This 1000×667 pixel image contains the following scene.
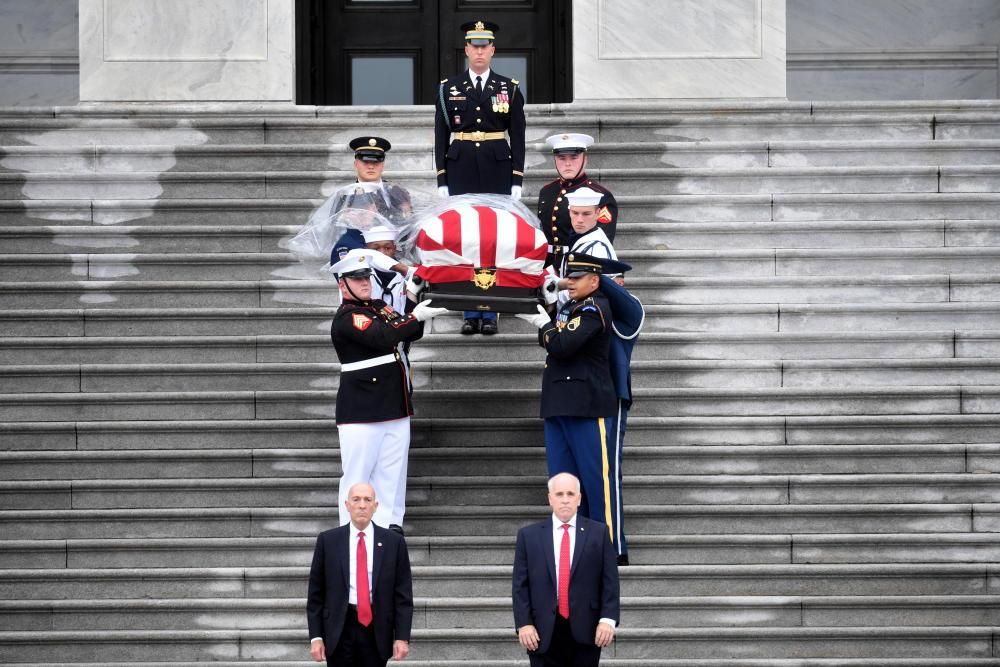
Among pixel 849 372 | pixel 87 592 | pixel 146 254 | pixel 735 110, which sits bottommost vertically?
pixel 87 592

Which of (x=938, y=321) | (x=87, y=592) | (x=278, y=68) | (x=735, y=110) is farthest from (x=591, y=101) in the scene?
(x=87, y=592)

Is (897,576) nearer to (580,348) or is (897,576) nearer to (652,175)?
(580,348)

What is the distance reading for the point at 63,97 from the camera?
63.2ft

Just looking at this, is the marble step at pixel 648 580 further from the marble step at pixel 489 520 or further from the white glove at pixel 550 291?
the white glove at pixel 550 291

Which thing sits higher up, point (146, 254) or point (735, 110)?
point (735, 110)

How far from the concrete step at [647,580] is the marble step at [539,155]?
4195 millimetres

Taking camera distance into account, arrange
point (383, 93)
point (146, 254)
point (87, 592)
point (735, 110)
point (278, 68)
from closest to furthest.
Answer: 1. point (87, 592)
2. point (146, 254)
3. point (735, 110)
4. point (278, 68)
5. point (383, 93)

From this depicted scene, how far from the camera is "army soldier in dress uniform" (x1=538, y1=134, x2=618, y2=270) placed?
38.1 feet

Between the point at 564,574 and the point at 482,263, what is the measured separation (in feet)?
8.05

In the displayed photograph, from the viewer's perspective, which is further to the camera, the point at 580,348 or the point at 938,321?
the point at 938,321

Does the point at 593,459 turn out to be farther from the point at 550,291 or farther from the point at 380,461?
the point at 380,461

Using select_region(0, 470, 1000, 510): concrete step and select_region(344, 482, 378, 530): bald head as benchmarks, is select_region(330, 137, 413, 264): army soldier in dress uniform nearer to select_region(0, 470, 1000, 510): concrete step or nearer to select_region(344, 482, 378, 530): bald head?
select_region(0, 470, 1000, 510): concrete step

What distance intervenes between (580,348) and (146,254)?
4.44 metres

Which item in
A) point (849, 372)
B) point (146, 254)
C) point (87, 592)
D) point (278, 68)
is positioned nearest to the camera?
point (87, 592)
